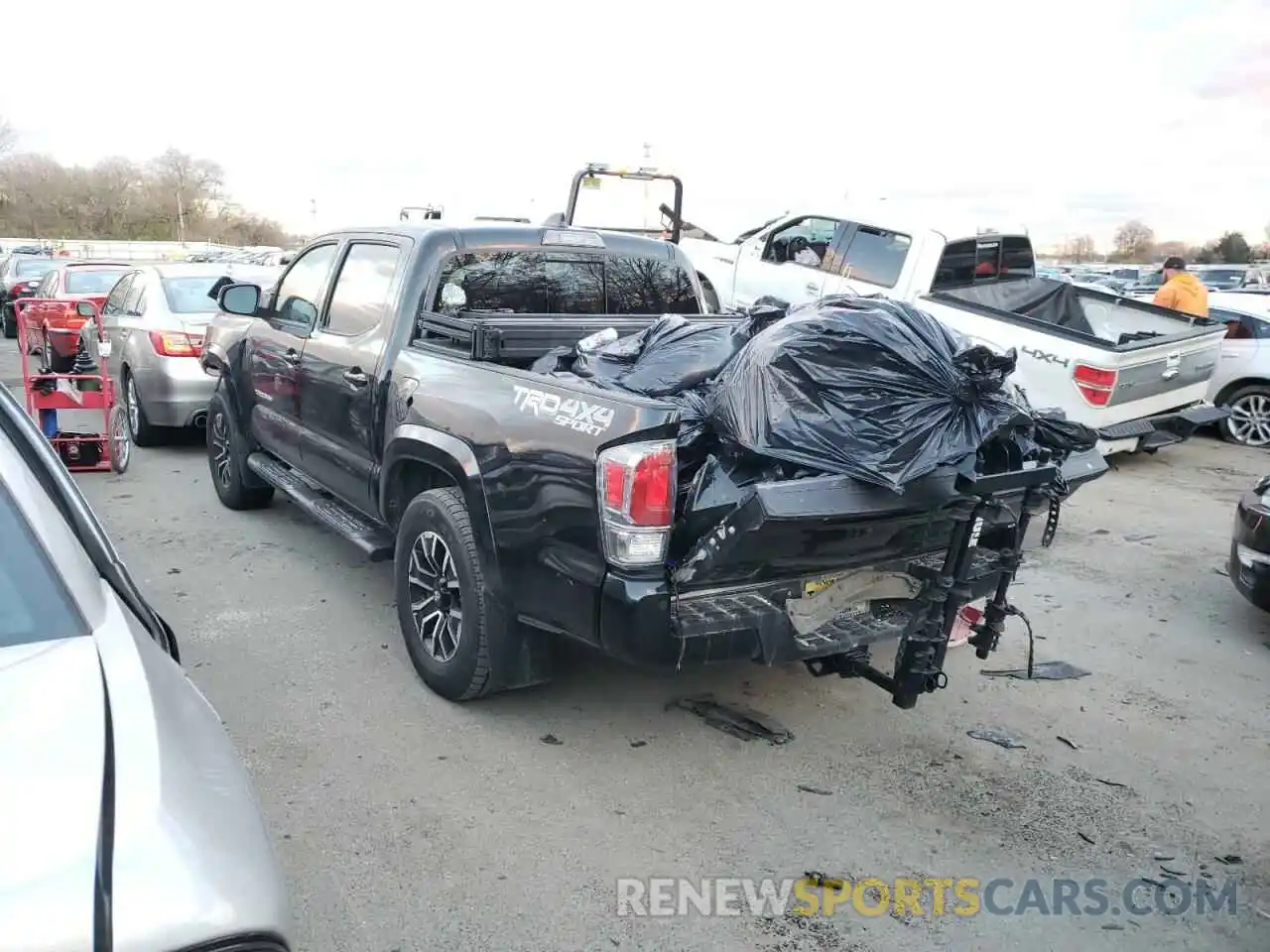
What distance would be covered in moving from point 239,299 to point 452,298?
7.01 feet

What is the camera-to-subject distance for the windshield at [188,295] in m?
8.81

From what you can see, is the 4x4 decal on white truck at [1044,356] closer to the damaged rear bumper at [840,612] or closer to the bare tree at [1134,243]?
the damaged rear bumper at [840,612]

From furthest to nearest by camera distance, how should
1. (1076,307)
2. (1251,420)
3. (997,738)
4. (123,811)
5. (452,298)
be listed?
(1251,420)
(1076,307)
(452,298)
(997,738)
(123,811)

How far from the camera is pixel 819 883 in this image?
310 centimetres


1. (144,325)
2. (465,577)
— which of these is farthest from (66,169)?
(465,577)

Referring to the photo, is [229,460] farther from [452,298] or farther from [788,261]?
[788,261]

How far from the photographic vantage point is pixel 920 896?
306 centimetres

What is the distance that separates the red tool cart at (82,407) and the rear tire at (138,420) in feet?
1.63

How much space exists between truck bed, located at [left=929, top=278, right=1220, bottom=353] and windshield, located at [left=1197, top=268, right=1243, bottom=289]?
1800 cm

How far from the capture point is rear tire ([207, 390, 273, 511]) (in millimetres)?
6598

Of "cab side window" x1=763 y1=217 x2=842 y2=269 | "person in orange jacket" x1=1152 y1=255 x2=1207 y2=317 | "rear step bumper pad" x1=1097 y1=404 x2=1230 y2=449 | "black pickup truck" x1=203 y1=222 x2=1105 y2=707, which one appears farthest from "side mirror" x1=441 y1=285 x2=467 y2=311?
"person in orange jacket" x1=1152 y1=255 x2=1207 y2=317

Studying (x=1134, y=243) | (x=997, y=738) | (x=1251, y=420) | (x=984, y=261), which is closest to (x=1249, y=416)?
(x=1251, y=420)

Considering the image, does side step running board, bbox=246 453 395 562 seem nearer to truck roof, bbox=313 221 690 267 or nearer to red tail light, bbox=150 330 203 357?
truck roof, bbox=313 221 690 267

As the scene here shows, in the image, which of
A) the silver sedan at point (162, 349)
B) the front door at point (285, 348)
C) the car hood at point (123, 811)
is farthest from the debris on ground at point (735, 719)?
the silver sedan at point (162, 349)
